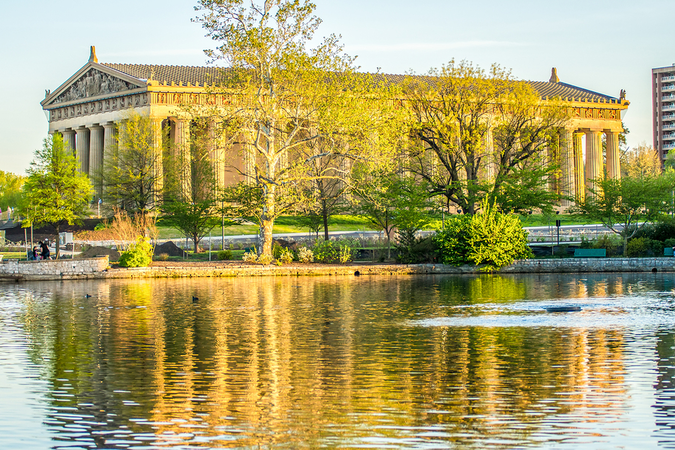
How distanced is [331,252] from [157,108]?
116 feet

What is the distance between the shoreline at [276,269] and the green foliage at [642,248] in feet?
6.34

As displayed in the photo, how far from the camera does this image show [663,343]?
14305mm

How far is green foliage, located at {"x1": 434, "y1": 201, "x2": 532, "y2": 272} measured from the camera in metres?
38.2

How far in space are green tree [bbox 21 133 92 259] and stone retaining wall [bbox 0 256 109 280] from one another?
898cm

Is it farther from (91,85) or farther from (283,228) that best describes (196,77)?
(283,228)

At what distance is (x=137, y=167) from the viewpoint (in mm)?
60031

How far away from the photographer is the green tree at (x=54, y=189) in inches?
1780

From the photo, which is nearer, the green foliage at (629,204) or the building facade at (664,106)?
the green foliage at (629,204)

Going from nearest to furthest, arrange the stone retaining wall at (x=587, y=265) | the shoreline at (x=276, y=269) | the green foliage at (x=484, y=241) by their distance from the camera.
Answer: the shoreline at (x=276, y=269)
the green foliage at (x=484, y=241)
the stone retaining wall at (x=587, y=265)

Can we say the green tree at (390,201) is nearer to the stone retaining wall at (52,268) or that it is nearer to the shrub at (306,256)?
the shrub at (306,256)

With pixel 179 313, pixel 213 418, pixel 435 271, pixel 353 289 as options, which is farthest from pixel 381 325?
pixel 435 271

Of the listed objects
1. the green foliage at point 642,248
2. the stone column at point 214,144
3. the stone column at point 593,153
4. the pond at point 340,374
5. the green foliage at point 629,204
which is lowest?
the pond at point 340,374

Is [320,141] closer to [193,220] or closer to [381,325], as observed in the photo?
[193,220]

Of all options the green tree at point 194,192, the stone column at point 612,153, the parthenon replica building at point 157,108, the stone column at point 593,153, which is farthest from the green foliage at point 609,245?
the stone column at point 612,153
